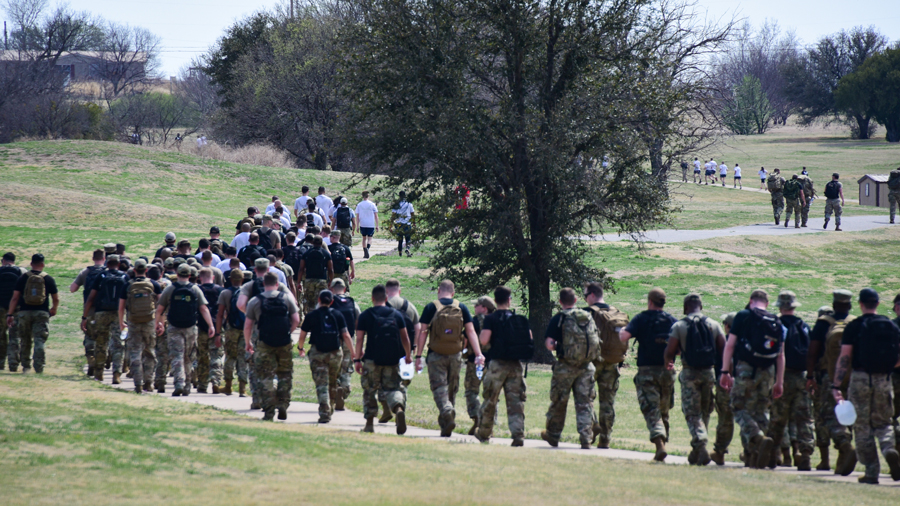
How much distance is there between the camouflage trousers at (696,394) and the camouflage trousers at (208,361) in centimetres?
668

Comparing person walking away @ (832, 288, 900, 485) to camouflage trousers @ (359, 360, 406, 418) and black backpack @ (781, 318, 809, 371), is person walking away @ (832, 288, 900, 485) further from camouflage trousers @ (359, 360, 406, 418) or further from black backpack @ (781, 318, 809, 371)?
camouflage trousers @ (359, 360, 406, 418)

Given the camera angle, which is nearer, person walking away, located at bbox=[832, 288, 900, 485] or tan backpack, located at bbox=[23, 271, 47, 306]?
person walking away, located at bbox=[832, 288, 900, 485]

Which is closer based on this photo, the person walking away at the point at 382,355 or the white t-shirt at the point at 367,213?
the person walking away at the point at 382,355

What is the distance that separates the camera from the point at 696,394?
9711 millimetres

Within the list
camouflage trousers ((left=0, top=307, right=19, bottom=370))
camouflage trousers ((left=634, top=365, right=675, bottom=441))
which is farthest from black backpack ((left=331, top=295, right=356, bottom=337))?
camouflage trousers ((left=0, top=307, right=19, bottom=370))

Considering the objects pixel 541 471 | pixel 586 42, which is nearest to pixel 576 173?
pixel 586 42

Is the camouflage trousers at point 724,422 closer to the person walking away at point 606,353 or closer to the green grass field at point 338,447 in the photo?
the green grass field at point 338,447

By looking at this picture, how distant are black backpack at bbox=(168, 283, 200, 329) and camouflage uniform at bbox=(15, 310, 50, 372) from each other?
297 centimetres

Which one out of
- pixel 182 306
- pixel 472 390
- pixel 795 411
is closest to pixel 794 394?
pixel 795 411

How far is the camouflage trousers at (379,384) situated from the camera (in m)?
10.5

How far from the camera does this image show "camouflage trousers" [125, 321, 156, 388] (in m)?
12.7

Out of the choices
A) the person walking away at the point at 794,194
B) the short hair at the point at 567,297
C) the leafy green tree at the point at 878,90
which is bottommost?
the short hair at the point at 567,297

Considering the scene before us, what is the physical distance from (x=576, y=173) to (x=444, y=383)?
7.53m

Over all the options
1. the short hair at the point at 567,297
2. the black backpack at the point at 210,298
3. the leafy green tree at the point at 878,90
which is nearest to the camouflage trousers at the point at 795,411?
the short hair at the point at 567,297
